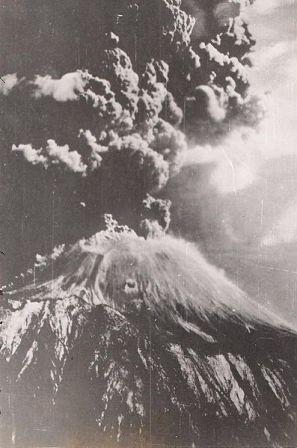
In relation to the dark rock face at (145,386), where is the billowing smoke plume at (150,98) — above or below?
above

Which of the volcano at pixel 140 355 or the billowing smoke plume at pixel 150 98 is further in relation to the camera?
the billowing smoke plume at pixel 150 98

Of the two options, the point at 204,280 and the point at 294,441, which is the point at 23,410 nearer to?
the point at 204,280

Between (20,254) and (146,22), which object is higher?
(146,22)

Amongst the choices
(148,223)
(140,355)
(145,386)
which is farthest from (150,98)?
(145,386)

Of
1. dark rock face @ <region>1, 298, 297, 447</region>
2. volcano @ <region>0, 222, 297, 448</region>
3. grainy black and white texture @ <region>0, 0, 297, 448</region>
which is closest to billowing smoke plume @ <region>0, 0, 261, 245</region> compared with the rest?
grainy black and white texture @ <region>0, 0, 297, 448</region>

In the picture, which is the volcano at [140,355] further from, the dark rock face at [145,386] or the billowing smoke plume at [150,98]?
the billowing smoke plume at [150,98]

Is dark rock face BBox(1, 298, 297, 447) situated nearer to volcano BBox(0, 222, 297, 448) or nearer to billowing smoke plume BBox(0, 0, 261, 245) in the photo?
volcano BBox(0, 222, 297, 448)

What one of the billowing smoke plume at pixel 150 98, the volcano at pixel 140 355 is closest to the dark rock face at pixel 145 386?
the volcano at pixel 140 355

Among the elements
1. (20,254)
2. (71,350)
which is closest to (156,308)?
(71,350)
